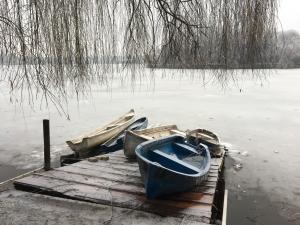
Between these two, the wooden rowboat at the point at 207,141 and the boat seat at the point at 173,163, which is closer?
the boat seat at the point at 173,163

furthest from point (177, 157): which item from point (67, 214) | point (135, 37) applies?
point (135, 37)

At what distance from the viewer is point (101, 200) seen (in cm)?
439

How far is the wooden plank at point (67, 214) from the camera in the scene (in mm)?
3844

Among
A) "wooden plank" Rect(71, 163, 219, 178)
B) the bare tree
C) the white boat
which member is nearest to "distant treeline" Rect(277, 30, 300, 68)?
the bare tree

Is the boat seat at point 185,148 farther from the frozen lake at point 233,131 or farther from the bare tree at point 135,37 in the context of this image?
the bare tree at point 135,37

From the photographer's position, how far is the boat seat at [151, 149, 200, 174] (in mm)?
4938

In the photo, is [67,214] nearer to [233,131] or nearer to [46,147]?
[46,147]

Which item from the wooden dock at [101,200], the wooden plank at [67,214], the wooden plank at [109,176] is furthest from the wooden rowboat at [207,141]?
the wooden plank at [67,214]

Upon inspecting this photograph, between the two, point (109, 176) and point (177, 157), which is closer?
point (109, 176)

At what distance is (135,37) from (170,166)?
9.20 ft

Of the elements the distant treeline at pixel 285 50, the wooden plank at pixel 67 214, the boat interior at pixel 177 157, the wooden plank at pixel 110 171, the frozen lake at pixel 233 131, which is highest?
the distant treeline at pixel 285 50

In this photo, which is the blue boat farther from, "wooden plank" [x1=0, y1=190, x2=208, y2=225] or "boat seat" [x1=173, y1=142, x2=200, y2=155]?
"wooden plank" [x1=0, y1=190, x2=208, y2=225]

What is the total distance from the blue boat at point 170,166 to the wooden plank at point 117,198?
0.18 metres

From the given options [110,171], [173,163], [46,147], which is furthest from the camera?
[46,147]
